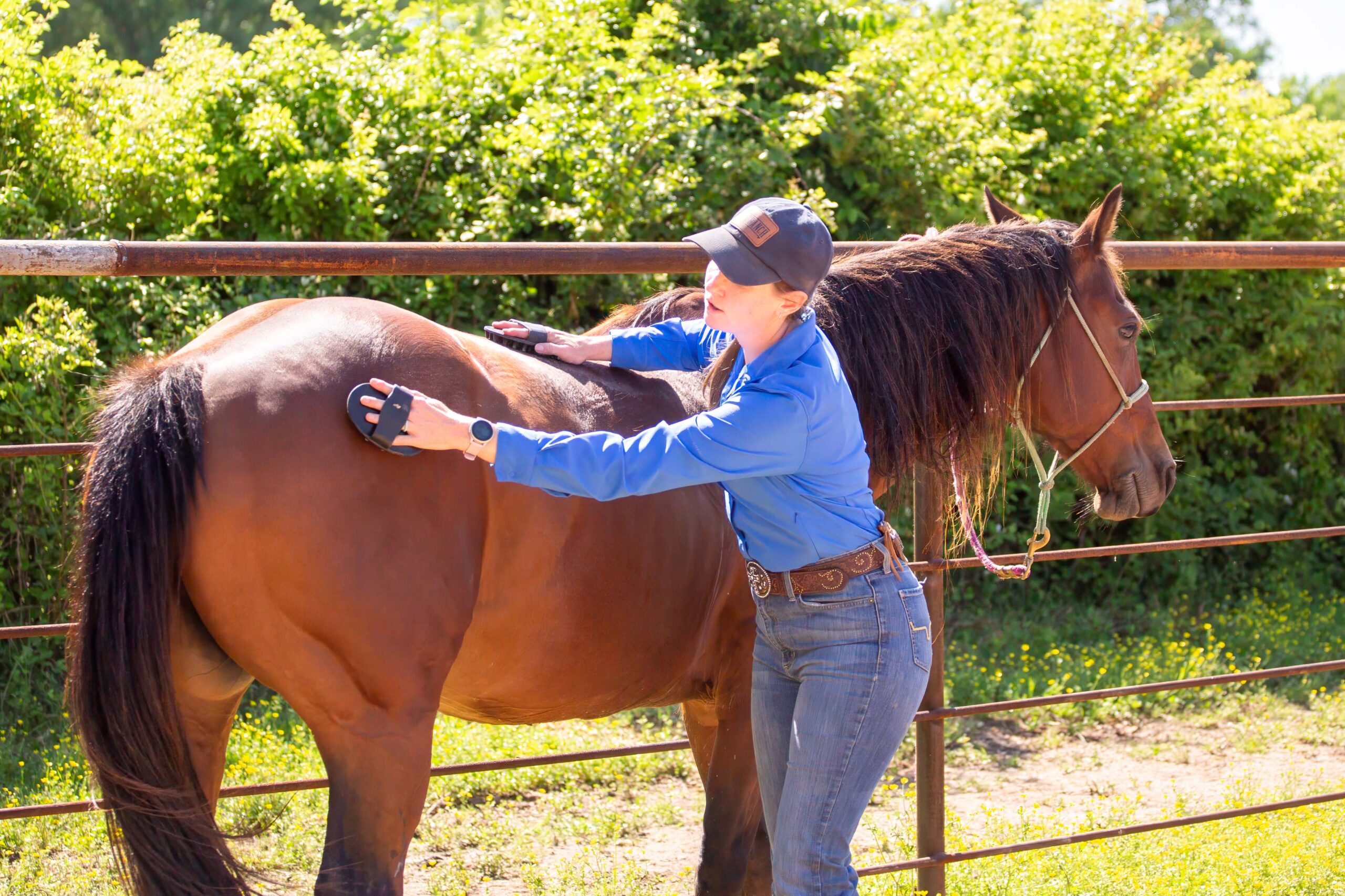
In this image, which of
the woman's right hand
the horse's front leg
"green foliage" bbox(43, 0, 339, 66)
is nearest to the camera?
the woman's right hand

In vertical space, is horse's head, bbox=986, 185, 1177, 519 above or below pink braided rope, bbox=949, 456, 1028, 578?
above

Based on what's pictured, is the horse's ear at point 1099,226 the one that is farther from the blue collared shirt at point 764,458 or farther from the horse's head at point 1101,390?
the blue collared shirt at point 764,458

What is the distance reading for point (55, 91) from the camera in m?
5.86

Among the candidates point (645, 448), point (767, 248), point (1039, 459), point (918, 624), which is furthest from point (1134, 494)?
point (645, 448)

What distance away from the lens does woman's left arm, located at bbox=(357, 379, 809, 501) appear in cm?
185

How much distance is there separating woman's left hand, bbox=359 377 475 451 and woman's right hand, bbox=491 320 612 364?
664 mm

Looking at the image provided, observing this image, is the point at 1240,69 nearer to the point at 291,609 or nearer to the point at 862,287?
the point at 862,287

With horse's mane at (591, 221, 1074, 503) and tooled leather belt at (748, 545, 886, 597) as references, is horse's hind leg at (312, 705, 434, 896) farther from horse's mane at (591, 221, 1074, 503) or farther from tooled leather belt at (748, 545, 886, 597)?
horse's mane at (591, 221, 1074, 503)

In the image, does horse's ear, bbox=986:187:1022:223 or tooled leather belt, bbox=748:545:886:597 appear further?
horse's ear, bbox=986:187:1022:223

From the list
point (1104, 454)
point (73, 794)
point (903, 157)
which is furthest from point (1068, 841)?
point (903, 157)

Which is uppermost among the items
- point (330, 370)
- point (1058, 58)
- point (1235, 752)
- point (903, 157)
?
point (1058, 58)

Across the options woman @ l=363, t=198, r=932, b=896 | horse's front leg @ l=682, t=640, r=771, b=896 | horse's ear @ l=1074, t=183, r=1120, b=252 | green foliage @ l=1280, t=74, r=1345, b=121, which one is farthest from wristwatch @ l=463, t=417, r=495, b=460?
green foliage @ l=1280, t=74, r=1345, b=121

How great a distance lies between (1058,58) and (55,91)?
6.19m

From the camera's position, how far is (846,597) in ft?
6.82
